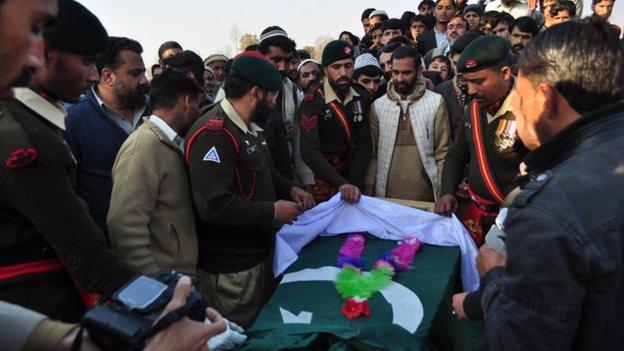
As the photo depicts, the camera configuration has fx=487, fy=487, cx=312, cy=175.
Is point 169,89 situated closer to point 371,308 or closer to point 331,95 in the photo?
point 371,308

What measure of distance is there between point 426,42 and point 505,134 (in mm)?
5140

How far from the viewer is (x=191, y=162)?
8.87ft

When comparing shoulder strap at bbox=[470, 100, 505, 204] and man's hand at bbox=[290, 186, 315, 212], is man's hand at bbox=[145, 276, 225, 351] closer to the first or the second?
man's hand at bbox=[290, 186, 315, 212]

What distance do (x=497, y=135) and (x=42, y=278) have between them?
9.07 ft

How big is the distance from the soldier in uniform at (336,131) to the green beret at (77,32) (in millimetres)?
2137

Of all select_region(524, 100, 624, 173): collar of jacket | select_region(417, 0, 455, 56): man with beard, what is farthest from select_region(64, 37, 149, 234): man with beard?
select_region(417, 0, 455, 56): man with beard

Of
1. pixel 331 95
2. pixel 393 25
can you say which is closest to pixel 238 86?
pixel 331 95

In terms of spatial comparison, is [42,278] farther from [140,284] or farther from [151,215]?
[140,284]

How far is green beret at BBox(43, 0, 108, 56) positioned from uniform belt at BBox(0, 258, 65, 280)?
0.88 m

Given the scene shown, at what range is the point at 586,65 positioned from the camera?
140cm

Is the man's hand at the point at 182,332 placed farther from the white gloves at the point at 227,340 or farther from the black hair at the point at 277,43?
the black hair at the point at 277,43

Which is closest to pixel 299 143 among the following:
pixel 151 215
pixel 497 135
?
pixel 497 135

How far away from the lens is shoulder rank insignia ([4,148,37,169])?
1680 mm

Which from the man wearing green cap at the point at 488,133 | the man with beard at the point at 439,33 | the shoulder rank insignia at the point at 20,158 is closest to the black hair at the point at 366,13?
the man with beard at the point at 439,33
